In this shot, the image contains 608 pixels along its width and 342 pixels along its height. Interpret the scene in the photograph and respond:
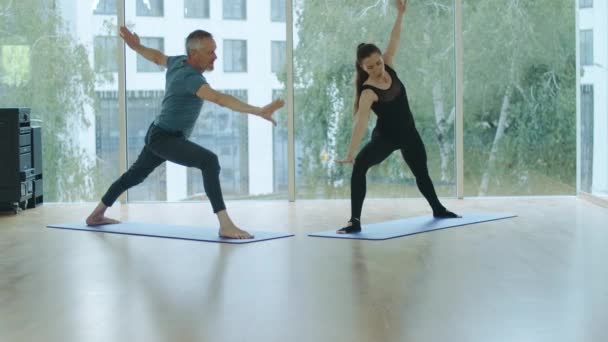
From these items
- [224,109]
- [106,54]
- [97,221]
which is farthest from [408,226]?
[106,54]

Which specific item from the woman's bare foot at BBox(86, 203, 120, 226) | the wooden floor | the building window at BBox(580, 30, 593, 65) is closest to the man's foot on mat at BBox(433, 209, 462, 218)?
the wooden floor

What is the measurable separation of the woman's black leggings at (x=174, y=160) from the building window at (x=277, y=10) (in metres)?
2.14

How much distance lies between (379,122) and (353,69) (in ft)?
5.86

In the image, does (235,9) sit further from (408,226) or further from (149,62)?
(408,226)

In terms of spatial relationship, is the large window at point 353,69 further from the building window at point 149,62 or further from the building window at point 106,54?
the building window at point 106,54

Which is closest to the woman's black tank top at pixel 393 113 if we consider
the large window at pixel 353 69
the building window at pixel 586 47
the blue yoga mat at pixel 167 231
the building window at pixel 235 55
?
the blue yoga mat at pixel 167 231

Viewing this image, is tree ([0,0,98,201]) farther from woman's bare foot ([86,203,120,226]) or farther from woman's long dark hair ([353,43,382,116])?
woman's long dark hair ([353,43,382,116])

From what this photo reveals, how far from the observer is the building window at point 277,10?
7289mm

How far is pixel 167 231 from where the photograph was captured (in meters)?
5.43

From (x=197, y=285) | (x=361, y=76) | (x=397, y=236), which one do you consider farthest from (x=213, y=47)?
(x=197, y=285)

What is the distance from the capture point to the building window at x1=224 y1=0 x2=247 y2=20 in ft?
23.8

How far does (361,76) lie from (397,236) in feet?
3.20

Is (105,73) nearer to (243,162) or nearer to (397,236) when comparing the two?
(243,162)

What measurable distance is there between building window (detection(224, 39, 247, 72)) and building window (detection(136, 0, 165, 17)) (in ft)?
1.79
